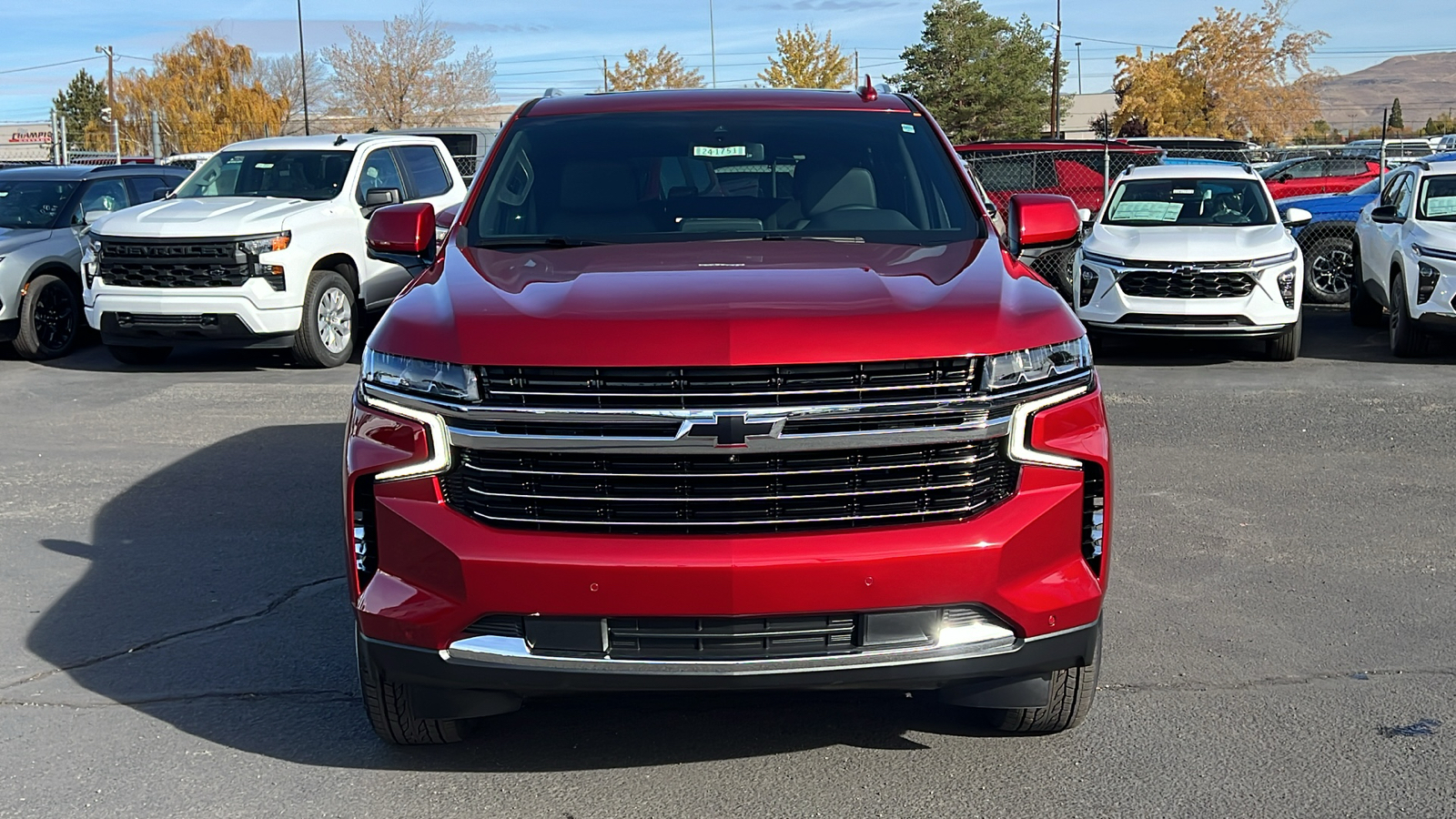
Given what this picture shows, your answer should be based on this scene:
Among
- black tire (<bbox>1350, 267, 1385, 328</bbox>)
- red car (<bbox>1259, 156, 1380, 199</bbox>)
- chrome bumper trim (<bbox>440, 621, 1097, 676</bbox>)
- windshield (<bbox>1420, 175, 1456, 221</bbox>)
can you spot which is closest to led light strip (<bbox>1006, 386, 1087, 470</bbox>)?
chrome bumper trim (<bbox>440, 621, 1097, 676</bbox>)

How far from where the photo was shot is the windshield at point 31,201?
13922 millimetres

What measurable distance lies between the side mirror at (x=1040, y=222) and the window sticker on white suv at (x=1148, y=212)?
29.2 ft

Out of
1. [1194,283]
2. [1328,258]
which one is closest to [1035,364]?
[1194,283]

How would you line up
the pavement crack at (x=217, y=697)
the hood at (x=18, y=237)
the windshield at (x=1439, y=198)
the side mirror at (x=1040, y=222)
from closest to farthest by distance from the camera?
the pavement crack at (x=217, y=697)
the side mirror at (x=1040, y=222)
the windshield at (x=1439, y=198)
the hood at (x=18, y=237)

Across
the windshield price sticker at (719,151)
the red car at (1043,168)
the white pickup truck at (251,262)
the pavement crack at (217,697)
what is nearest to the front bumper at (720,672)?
the pavement crack at (217,697)

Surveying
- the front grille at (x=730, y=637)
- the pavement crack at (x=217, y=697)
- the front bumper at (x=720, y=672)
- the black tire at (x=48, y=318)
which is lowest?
the pavement crack at (x=217, y=697)

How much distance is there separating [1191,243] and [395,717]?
33.3ft

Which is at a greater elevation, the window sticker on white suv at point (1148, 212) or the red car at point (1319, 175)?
the red car at point (1319, 175)

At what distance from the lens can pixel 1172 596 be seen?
5.77 meters

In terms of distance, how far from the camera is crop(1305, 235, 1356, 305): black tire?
16.3 meters

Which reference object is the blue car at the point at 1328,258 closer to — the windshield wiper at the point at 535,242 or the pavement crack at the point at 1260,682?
the pavement crack at the point at 1260,682

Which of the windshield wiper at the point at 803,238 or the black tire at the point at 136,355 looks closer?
the windshield wiper at the point at 803,238

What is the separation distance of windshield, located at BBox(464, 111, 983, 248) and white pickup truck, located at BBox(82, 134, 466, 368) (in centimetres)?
635

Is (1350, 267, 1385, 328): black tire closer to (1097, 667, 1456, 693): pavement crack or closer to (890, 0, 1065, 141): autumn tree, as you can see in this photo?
(1097, 667, 1456, 693): pavement crack
